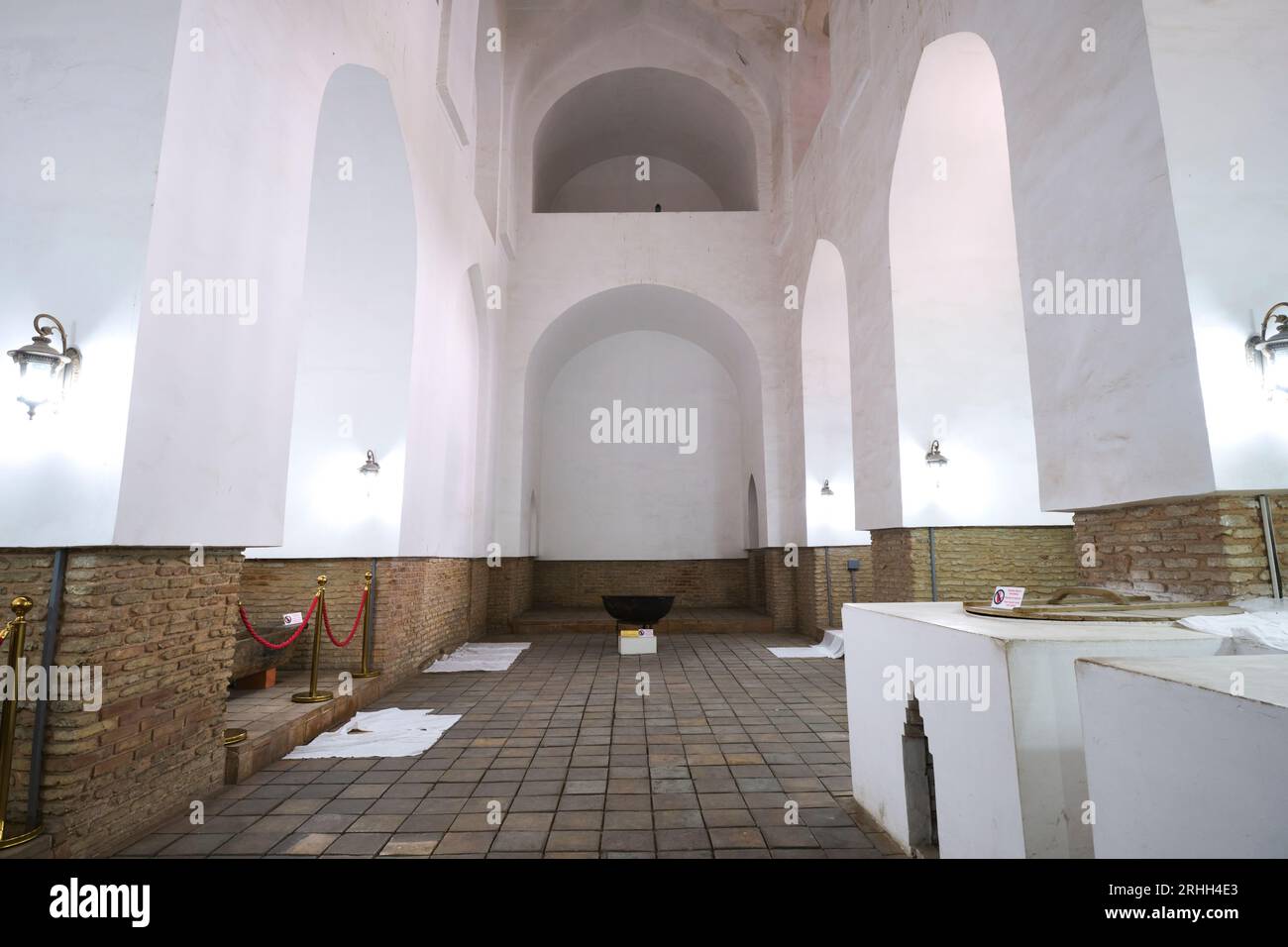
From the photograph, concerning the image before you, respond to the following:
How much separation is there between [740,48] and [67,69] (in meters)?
11.8

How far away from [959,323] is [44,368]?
742cm

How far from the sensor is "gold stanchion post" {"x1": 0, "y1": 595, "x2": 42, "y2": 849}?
8.39 feet

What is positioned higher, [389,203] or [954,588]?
[389,203]

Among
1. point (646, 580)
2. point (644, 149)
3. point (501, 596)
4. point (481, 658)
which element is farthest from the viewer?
point (644, 149)

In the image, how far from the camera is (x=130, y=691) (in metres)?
3.08

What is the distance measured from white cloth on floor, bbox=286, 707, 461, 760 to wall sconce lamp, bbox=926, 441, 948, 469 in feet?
17.0

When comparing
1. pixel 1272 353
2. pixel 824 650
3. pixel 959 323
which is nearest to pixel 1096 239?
pixel 1272 353

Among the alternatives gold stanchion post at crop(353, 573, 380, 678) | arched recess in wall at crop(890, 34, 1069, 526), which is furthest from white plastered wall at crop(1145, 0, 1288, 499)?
gold stanchion post at crop(353, 573, 380, 678)

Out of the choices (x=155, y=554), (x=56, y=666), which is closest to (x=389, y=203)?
(x=155, y=554)

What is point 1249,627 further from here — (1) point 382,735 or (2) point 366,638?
(2) point 366,638
